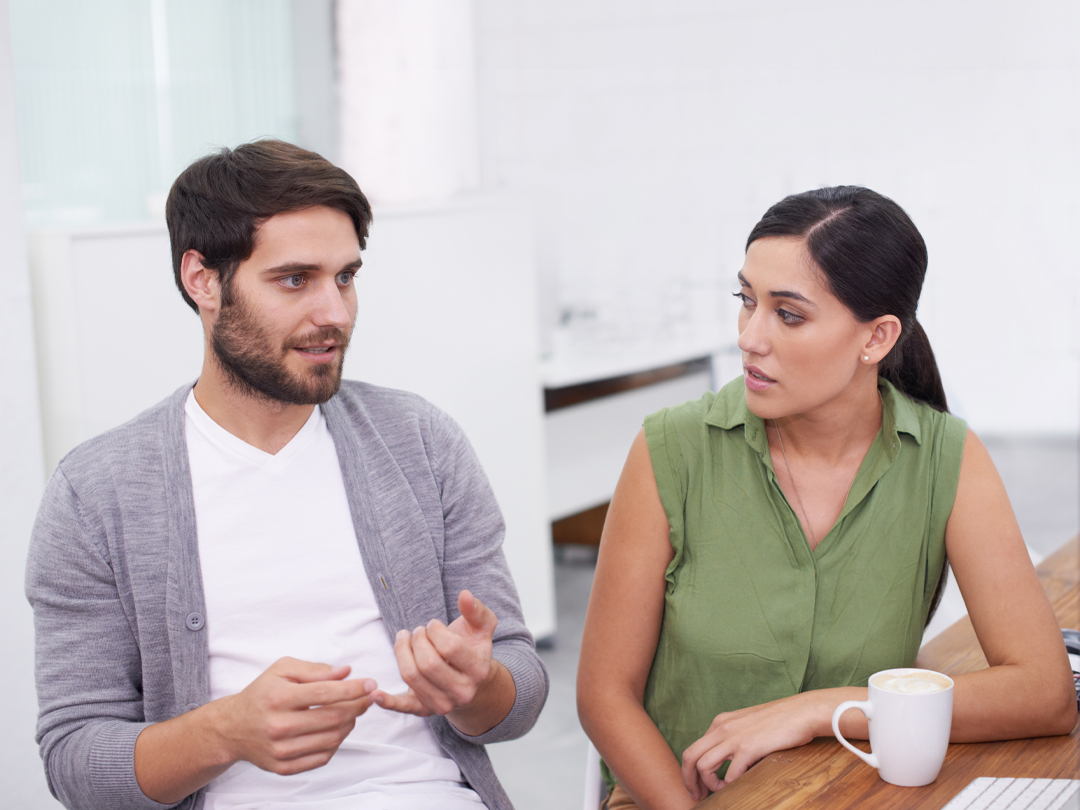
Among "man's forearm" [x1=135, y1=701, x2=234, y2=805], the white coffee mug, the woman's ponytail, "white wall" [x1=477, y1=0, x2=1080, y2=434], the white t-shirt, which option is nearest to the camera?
the white coffee mug

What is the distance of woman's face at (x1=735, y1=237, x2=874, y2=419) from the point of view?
117 cm

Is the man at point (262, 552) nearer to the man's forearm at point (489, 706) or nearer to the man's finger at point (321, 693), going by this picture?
the man's forearm at point (489, 706)

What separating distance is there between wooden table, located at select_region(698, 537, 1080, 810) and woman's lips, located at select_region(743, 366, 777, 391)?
39cm

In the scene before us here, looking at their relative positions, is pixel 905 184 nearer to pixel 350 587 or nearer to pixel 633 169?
pixel 633 169

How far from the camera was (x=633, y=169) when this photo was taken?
3975mm

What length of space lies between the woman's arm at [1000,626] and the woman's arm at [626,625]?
0.33 meters

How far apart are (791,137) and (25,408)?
2.73m

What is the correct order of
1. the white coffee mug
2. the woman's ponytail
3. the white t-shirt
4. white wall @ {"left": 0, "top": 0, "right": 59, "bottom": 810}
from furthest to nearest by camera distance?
white wall @ {"left": 0, "top": 0, "right": 59, "bottom": 810} < the woman's ponytail < the white t-shirt < the white coffee mug

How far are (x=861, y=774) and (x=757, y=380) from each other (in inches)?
17.6

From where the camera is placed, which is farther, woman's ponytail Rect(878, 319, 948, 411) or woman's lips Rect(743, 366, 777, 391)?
woman's ponytail Rect(878, 319, 948, 411)

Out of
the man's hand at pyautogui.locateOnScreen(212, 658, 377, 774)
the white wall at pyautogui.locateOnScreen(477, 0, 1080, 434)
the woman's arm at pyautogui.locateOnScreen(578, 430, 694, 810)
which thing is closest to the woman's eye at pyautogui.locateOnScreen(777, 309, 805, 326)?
the woman's arm at pyautogui.locateOnScreen(578, 430, 694, 810)

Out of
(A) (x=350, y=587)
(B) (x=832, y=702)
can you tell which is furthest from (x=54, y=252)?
(B) (x=832, y=702)

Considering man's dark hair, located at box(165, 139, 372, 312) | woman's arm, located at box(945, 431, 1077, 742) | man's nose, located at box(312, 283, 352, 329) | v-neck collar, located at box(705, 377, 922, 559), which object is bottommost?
woman's arm, located at box(945, 431, 1077, 742)

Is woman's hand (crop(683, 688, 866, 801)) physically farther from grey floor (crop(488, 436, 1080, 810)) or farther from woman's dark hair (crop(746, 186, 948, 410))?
grey floor (crop(488, 436, 1080, 810))
